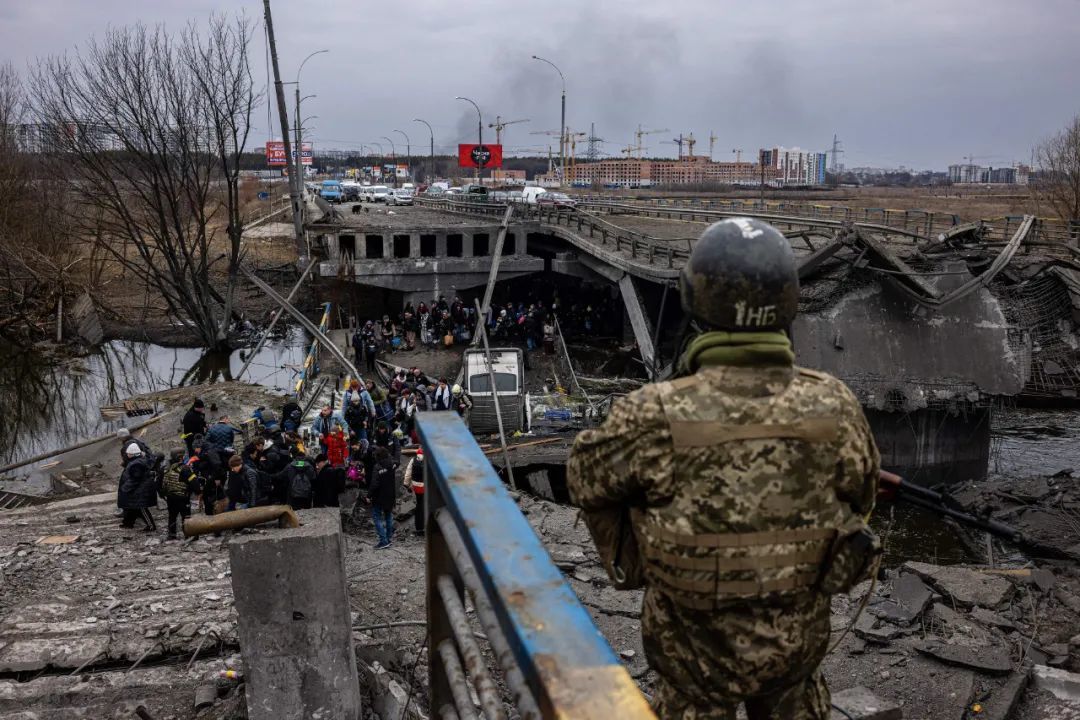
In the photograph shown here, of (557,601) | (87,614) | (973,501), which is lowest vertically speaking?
(973,501)

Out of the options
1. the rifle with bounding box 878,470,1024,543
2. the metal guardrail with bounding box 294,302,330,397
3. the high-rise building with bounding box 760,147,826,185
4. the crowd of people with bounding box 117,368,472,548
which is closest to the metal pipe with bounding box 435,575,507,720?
the rifle with bounding box 878,470,1024,543

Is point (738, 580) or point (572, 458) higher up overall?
point (572, 458)

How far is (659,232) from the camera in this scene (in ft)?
118

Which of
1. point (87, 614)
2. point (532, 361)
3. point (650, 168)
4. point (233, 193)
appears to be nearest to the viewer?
point (87, 614)

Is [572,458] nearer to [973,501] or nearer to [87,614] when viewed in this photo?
[87,614]

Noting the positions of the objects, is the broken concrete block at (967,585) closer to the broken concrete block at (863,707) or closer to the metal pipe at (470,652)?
the broken concrete block at (863,707)

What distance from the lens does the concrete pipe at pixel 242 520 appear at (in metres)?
5.73

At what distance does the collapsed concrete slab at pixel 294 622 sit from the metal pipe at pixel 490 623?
114 inches

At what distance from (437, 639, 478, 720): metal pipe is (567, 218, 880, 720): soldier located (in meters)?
0.49

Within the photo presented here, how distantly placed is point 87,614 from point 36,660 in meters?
1.29

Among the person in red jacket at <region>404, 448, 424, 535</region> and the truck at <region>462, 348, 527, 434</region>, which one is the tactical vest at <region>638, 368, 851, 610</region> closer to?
the person in red jacket at <region>404, 448, 424, 535</region>

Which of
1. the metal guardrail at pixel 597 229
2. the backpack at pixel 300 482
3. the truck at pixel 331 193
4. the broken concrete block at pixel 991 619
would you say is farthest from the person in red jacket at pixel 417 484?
the truck at pixel 331 193

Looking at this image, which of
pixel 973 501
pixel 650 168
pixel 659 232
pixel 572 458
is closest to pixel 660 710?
pixel 572 458

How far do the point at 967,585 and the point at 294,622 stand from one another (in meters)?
8.48
